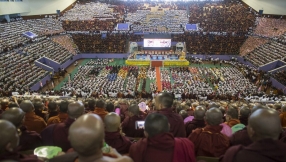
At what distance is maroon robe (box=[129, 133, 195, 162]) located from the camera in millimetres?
3293

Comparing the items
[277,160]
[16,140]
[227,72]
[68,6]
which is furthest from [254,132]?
[68,6]

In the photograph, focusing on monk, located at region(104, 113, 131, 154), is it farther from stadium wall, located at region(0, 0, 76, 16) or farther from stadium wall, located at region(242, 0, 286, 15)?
stadium wall, located at region(242, 0, 286, 15)

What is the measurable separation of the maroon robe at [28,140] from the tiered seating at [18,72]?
622 inches

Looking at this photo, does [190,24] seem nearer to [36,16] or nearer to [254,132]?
[36,16]

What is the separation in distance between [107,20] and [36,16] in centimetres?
1218

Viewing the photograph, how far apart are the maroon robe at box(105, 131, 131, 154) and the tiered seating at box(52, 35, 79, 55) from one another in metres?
31.5

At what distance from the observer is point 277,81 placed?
869 inches

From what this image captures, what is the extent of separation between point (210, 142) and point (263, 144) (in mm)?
1443

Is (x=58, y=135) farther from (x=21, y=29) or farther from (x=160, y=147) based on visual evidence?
(x=21, y=29)

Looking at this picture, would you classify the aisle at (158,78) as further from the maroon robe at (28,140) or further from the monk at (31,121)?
the maroon robe at (28,140)

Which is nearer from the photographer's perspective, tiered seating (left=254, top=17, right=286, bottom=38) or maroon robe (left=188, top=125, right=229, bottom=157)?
maroon robe (left=188, top=125, right=229, bottom=157)

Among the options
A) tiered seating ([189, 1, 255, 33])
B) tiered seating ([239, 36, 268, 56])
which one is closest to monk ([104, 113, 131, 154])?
tiered seating ([239, 36, 268, 56])

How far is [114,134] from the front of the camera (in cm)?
405

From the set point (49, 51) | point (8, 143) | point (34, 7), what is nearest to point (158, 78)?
point (49, 51)
